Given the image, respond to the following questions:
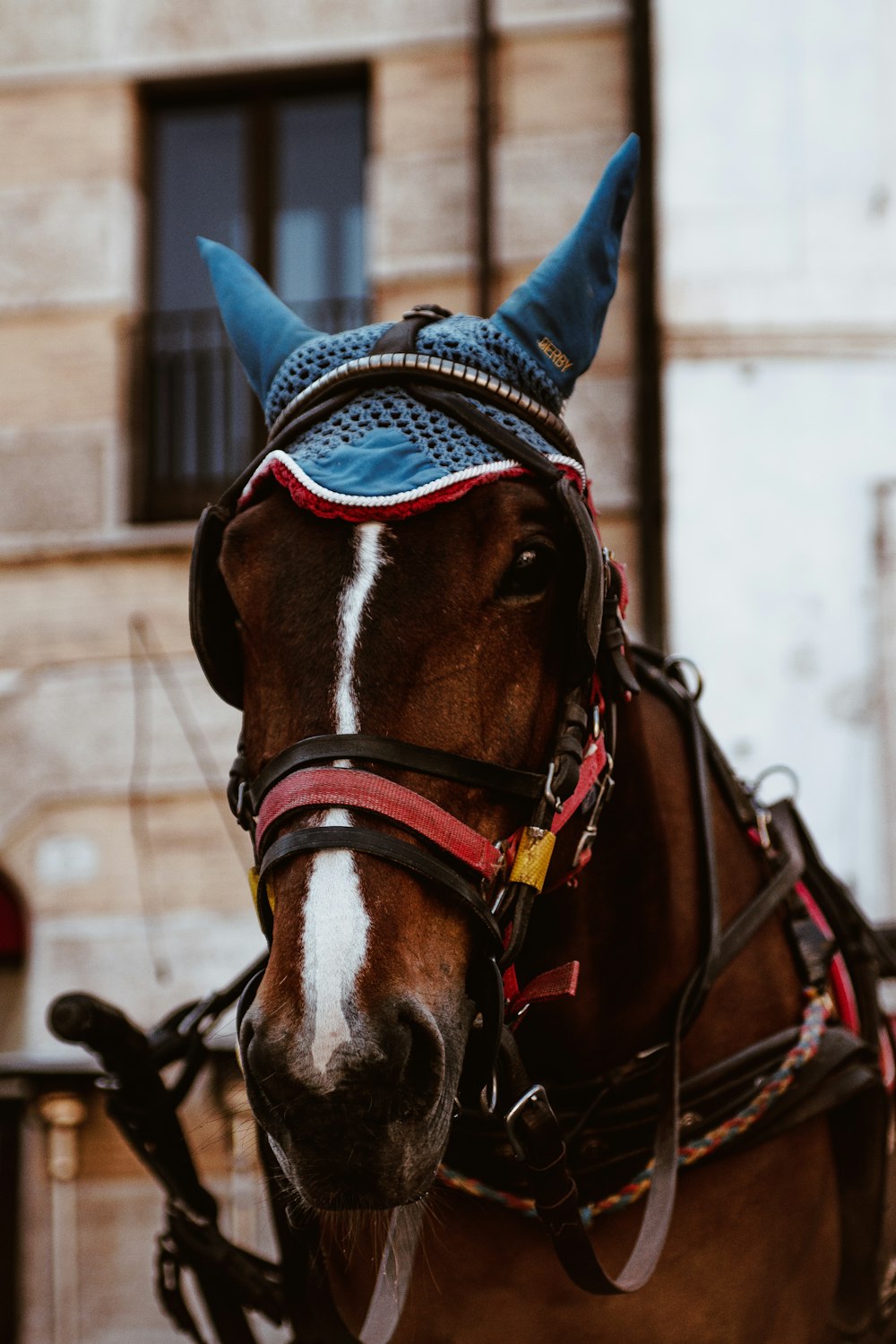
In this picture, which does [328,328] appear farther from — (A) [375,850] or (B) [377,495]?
(A) [375,850]

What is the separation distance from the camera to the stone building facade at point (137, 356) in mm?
5352

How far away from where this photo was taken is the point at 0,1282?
4680mm

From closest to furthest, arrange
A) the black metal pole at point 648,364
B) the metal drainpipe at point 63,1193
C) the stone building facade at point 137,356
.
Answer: the metal drainpipe at point 63,1193
the black metal pole at point 648,364
the stone building facade at point 137,356

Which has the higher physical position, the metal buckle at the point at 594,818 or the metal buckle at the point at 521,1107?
the metal buckle at the point at 594,818

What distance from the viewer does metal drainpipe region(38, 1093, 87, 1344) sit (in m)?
4.48

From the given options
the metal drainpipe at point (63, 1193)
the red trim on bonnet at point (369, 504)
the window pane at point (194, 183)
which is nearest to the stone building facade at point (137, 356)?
the window pane at point (194, 183)

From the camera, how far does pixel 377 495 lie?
1514mm

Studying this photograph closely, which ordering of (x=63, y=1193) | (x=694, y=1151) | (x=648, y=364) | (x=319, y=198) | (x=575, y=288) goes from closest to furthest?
(x=575, y=288), (x=694, y=1151), (x=63, y=1193), (x=648, y=364), (x=319, y=198)

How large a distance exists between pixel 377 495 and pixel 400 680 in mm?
216

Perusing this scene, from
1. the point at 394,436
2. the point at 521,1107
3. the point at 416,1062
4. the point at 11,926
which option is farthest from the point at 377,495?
the point at 11,926

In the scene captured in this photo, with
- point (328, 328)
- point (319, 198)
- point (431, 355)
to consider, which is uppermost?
point (319, 198)

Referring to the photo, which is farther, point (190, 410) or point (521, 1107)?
point (190, 410)

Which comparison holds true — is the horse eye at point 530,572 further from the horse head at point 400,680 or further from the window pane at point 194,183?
the window pane at point 194,183

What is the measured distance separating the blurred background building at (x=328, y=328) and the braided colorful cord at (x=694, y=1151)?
262 centimetres
